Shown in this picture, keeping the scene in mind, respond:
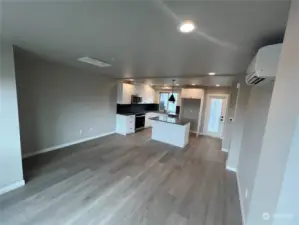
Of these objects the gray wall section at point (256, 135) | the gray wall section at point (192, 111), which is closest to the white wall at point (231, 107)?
the gray wall section at point (256, 135)

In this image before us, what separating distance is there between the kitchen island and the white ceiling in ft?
10.9

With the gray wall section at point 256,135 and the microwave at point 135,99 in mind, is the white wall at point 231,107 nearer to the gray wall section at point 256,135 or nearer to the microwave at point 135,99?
the gray wall section at point 256,135

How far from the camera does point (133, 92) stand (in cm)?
730

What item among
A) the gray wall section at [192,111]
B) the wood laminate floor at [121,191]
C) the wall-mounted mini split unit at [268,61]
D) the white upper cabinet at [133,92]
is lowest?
the wood laminate floor at [121,191]

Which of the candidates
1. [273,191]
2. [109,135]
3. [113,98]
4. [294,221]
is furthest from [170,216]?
[113,98]

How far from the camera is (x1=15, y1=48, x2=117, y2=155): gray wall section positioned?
361cm

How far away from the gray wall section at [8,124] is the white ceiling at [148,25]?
14.4 inches

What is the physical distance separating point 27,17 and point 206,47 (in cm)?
204

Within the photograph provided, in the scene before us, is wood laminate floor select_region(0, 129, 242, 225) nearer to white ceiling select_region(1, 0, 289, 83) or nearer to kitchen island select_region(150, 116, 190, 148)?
kitchen island select_region(150, 116, 190, 148)

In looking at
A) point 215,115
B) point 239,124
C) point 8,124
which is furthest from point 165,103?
point 8,124

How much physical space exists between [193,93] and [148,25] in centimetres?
619

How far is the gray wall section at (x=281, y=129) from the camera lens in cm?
97

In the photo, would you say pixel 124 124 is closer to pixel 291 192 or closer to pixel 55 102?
pixel 55 102

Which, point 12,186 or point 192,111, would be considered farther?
point 192,111
